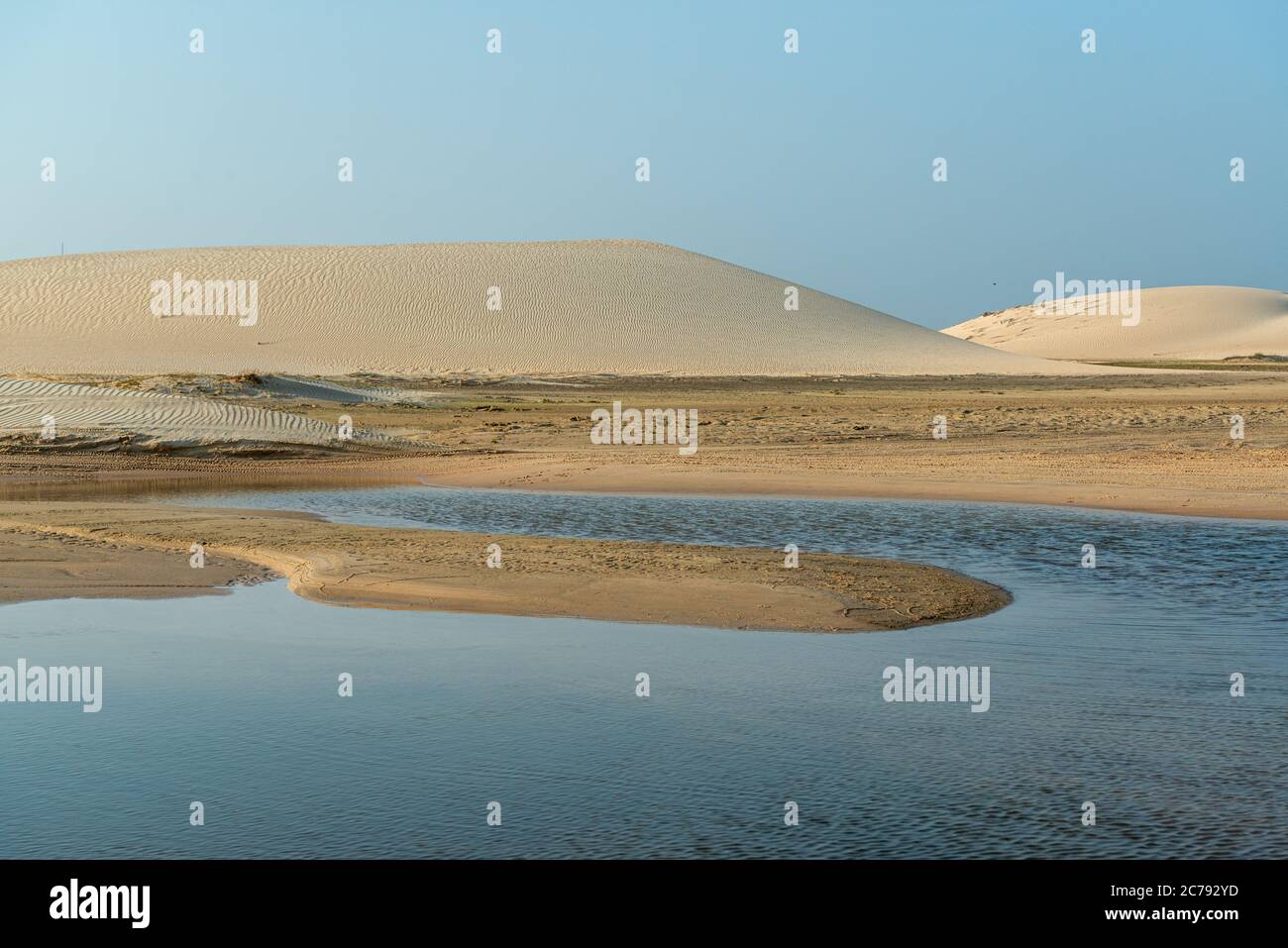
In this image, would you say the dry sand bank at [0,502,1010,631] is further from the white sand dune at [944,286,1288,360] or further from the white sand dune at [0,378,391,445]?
the white sand dune at [944,286,1288,360]

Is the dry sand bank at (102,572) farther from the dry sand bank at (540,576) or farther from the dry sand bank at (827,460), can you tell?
the dry sand bank at (827,460)

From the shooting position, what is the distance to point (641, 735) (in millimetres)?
7246

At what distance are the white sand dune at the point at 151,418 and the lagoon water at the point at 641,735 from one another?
48.9 ft

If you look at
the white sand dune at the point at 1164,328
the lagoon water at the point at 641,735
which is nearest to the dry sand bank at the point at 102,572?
the lagoon water at the point at 641,735

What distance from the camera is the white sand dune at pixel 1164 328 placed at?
462ft

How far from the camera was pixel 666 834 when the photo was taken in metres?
5.84

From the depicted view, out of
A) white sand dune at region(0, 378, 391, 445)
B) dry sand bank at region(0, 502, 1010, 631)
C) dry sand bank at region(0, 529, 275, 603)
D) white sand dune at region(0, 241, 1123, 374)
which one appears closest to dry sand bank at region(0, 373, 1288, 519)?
white sand dune at region(0, 378, 391, 445)

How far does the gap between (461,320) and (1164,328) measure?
99.8 meters

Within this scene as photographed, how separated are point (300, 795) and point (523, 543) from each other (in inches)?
288

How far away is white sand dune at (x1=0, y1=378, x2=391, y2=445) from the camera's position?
25.3 metres

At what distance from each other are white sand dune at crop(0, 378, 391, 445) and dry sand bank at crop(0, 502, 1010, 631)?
10.7 m
